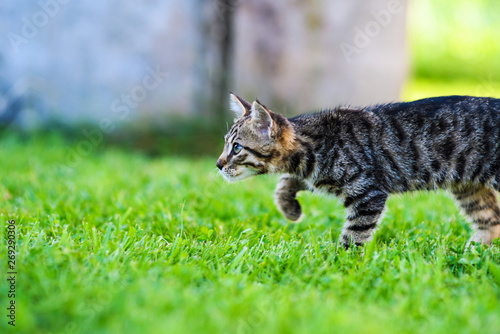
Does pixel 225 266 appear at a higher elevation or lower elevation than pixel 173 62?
lower

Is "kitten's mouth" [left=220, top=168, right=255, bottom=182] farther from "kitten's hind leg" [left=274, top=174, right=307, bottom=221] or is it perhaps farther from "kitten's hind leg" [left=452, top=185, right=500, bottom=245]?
"kitten's hind leg" [left=452, top=185, right=500, bottom=245]

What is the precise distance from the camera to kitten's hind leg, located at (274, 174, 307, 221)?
4.09m

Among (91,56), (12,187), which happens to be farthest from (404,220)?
(91,56)

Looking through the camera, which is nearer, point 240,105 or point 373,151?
point 373,151

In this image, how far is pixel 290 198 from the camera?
13.4ft

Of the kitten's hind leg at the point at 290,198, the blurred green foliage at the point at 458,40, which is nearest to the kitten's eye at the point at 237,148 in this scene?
the kitten's hind leg at the point at 290,198

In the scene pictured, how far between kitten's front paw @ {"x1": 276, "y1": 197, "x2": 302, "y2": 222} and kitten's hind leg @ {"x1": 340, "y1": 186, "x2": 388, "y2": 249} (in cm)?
50

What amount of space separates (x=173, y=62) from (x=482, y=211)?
14.1 feet

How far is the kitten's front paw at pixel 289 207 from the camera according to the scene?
409 centimetres

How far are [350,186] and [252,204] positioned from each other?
1266 mm

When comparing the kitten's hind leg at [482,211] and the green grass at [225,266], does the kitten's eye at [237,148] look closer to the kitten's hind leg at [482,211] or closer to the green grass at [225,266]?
the green grass at [225,266]

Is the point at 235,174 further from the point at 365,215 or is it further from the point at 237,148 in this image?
the point at 365,215

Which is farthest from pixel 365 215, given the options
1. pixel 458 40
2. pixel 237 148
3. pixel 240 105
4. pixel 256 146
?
pixel 458 40

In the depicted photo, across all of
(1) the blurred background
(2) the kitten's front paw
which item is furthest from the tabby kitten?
(1) the blurred background
